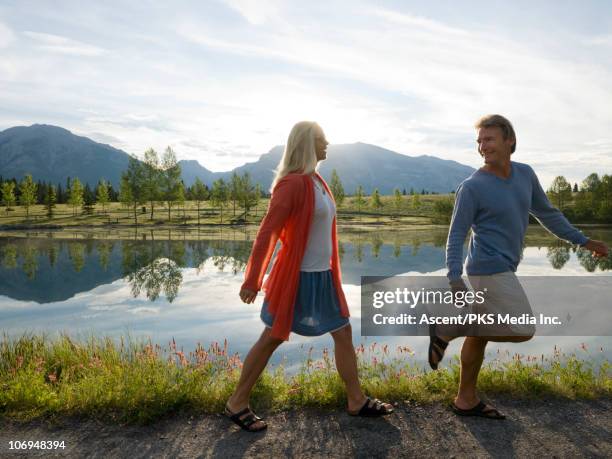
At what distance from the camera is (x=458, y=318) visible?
4570mm

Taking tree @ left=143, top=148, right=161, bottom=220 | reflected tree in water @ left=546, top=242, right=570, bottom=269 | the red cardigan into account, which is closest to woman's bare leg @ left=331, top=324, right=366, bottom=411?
the red cardigan

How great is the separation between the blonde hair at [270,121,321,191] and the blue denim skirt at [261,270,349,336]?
3.04 feet

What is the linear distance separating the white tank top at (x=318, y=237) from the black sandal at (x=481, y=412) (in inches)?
75.2

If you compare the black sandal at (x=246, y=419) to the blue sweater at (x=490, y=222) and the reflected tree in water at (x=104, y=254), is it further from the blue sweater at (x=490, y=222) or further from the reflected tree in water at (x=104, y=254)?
the reflected tree in water at (x=104, y=254)

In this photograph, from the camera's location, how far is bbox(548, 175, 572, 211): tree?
83.8 metres

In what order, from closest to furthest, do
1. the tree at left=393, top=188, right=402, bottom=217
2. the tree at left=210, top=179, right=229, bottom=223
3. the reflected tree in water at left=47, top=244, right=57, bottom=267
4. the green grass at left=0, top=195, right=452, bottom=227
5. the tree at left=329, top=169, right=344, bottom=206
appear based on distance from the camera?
1. the reflected tree in water at left=47, top=244, right=57, bottom=267
2. the green grass at left=0, top=195, right=452, bottom=227
3. the tree at left=210, top=179, right=229, bottom=223
4. the tree at left=329, top=169, right=344, bottom=206
5. the tree at left=393, top=188, right=402, bottom=217

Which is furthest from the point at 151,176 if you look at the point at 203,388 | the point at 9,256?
the point at 203,388

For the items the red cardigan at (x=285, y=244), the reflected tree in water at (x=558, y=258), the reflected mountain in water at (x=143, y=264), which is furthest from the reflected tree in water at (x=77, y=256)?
the reflected tree in water at (x=558, y=258)

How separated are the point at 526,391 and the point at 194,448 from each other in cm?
347

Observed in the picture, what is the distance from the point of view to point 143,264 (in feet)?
91.8

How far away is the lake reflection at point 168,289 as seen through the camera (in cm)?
1170

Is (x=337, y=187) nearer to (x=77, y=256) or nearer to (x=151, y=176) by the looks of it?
(x=151, y=176)

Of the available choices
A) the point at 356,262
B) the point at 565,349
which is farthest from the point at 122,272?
the point at 565,349

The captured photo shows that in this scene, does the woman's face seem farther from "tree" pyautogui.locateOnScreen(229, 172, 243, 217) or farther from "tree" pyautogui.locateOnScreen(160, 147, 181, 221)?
"tree" pyautogui.locateOnScreen(229, 172, 243, 217)
